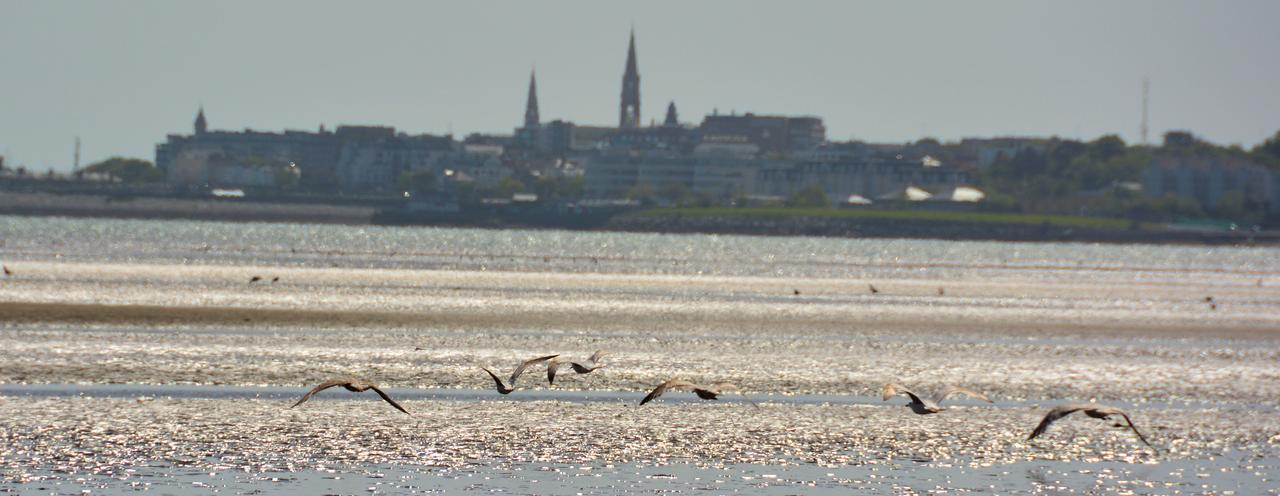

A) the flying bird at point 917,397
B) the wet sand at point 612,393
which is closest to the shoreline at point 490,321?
the wet sand at point 612,393

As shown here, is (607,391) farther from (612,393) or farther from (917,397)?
(917,397)

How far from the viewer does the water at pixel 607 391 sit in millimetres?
24328

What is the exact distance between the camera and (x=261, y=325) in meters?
47.5

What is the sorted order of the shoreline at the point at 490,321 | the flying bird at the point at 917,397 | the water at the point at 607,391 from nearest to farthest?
the water at the point at 607,391
the flying bird at the point at 917,397
the shoreline at the point at 490,321

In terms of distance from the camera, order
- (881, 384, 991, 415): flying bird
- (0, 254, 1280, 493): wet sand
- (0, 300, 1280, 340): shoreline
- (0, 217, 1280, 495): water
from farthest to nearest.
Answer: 1. (0, 300, 1280, 340): shoreline
2. (881, 384, 991, 415): flying bird
3. (0, 254, 1280, 493): wet sand
4. (0, 217, 1280, 495): water

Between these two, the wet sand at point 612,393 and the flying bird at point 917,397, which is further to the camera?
the flying bird at point 917,397

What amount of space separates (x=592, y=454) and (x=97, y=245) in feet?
340

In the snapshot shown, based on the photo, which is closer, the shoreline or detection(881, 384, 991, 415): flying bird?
detection(881, 384, 991, 415): flying bird

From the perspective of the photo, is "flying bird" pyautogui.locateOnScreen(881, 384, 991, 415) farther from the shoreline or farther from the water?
the shoreline

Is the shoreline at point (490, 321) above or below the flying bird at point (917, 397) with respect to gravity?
below

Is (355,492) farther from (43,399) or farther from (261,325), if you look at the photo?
(261,325)

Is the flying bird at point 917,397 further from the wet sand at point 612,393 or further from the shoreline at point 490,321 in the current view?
the shoreline at point 490,321

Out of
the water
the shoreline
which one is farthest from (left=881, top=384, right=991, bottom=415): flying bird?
the shoreline

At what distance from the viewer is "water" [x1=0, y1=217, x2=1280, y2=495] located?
24328 mm
